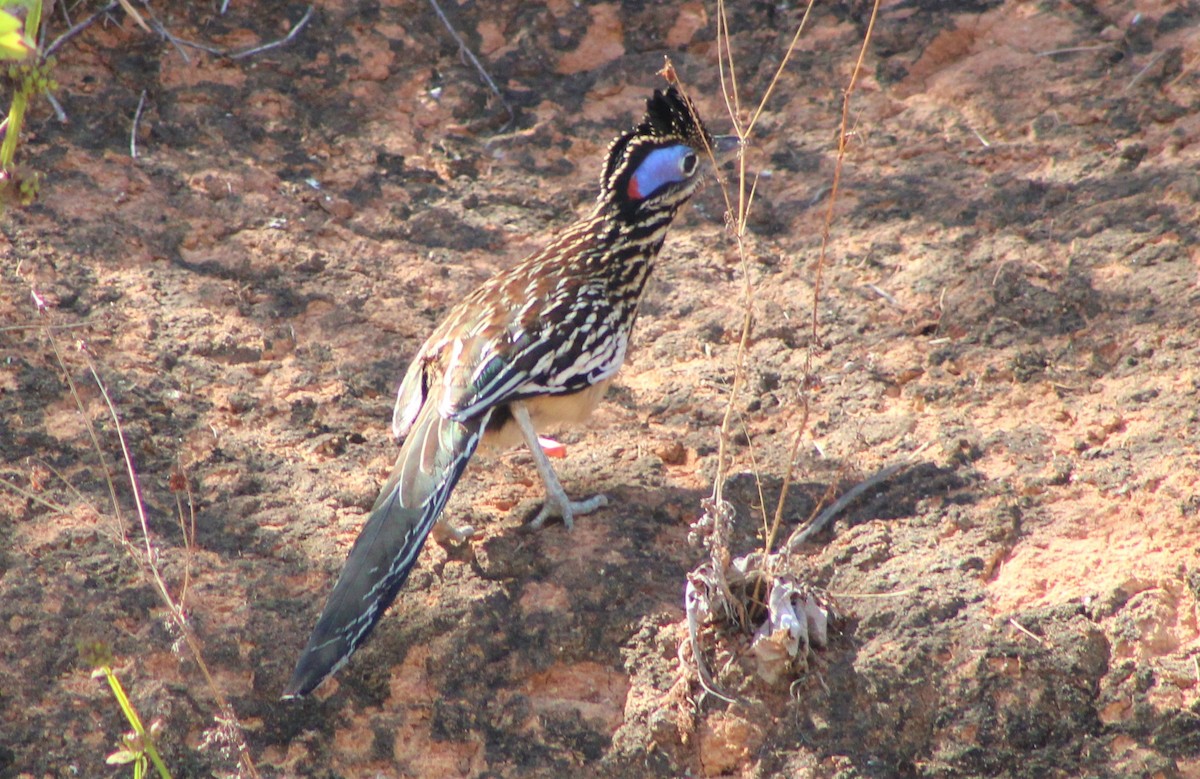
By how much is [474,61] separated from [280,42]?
1.10 m

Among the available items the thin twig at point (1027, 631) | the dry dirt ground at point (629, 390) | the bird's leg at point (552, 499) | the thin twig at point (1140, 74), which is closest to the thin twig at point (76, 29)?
the dry dirt ground at point (629, 390)

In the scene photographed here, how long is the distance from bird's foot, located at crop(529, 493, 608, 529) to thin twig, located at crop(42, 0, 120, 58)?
3879 mm

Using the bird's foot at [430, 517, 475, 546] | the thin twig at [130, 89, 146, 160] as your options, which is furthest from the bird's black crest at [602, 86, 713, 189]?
the thin twig at [130, 89, 146, 160]

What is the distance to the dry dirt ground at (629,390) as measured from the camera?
3545mm

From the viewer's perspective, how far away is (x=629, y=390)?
5242 mm

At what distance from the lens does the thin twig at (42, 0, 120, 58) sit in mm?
6367

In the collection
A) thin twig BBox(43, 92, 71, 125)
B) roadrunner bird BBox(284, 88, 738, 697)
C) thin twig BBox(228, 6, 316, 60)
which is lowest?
roadrunner bird BBox(284, 88, 738, 697)

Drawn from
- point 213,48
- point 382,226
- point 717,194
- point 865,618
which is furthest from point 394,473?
point 213,48

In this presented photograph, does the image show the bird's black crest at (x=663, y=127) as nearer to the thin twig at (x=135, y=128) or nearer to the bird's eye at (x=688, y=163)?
the bird's eye at (x=688, y=163)

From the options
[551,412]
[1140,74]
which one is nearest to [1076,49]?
[1140,74]

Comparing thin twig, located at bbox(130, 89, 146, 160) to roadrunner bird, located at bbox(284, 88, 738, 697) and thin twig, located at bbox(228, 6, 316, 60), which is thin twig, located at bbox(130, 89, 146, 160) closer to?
thin twig, located at bbox(228, 6, 316, 60)

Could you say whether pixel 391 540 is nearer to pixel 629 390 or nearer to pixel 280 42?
pixel 629 390

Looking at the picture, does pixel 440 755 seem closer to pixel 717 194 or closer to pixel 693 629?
pixel 693 629

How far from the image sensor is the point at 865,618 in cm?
374
